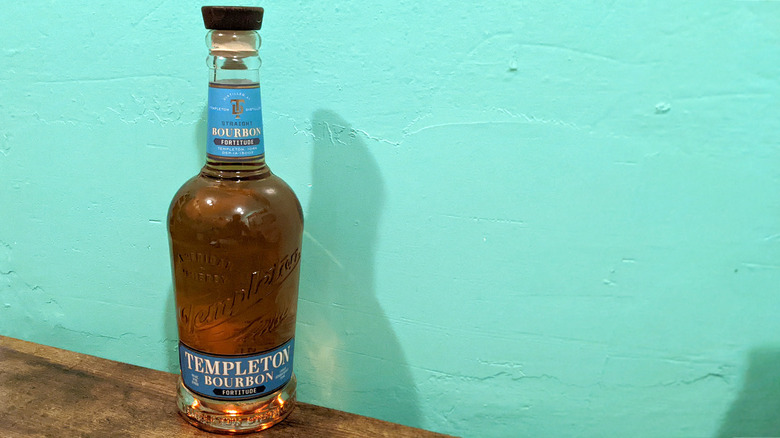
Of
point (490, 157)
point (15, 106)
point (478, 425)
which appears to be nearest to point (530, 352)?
point (478, 425)

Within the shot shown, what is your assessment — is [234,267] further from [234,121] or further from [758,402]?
[758,402]

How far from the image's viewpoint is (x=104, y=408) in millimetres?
628

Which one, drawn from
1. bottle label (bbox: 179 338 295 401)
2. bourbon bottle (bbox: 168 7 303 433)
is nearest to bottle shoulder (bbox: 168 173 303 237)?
bourbon bottle (bbox: 168 7 303 433)

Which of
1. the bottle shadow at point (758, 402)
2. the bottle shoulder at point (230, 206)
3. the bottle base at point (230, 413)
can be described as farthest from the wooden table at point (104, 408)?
the bottle shadow at point (758, 402)

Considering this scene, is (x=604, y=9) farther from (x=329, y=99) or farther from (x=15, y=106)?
(x=15, y=106)

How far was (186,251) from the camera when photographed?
1.88ft

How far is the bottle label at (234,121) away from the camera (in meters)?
0.53

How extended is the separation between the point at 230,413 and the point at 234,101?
0.31 m

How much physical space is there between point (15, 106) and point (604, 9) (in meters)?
0.69

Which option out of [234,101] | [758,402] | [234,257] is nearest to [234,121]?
[234,101]

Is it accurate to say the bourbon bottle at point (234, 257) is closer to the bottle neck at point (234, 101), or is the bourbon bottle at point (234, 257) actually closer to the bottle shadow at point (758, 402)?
the bottle neck at point (234, 101)

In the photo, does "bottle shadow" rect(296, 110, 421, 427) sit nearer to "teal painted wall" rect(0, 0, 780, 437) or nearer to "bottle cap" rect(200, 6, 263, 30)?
"teal painted wall" rect(0, 0, 780, 437)

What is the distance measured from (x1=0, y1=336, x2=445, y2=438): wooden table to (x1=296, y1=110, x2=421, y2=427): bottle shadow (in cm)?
7

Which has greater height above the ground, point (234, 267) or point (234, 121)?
point (234, 121)
